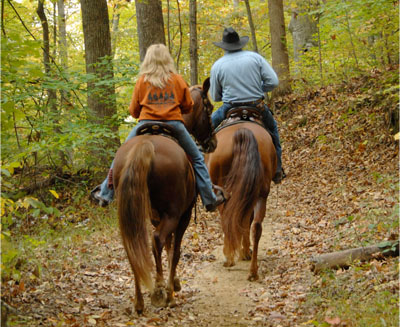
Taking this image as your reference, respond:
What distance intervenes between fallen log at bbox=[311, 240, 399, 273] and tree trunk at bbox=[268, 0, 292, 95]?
1349 centimetres

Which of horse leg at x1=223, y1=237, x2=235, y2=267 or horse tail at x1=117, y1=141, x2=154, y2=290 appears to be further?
horse leg at x1=223, y1=237, x2=235, y2=267

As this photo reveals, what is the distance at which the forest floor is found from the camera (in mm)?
4984

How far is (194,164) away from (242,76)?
2363mm

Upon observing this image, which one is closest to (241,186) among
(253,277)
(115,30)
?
(253,277)

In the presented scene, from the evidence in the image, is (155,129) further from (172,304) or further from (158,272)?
(172,304)

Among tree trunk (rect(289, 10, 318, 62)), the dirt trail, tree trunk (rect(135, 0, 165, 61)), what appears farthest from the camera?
tree trunk (rect(289, 10, 318, 62))

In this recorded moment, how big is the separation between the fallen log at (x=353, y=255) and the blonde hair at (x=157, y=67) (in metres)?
2.91

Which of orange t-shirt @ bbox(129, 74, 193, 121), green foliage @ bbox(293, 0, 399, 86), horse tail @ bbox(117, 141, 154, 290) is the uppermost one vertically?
green foliage @ bbox(293, 0, 399, 86)

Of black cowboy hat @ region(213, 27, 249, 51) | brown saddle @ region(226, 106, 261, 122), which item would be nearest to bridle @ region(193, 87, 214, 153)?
brown saddle @ region(226, 106, 261, 122)

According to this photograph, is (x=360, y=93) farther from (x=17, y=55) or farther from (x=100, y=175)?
(x=17, y=55)

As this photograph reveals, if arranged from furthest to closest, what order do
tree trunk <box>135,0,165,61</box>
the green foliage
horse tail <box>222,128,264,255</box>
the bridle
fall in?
the green foliage
tree trunk <box>135,0,165,61</box>
the bridle
horse tail <box>222,128,264,255</box>

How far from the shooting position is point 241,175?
6.78 m

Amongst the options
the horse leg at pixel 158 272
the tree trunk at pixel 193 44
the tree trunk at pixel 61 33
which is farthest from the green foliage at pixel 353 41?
the tree trunk at pixel 61 33

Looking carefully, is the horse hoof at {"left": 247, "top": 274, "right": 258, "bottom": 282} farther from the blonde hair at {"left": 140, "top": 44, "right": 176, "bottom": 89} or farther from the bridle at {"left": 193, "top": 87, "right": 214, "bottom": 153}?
the blonde hair at {"left": 140, "top": 44, "right": 176, "bottom": 89}
